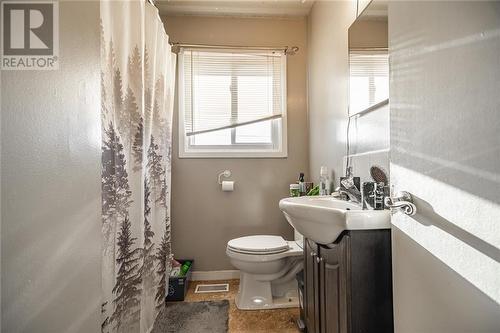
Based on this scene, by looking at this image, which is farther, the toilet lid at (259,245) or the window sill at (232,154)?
the window sill at (232,154)

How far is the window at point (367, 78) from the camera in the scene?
4.02 feet

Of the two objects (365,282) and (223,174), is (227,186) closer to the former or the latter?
(223,174)

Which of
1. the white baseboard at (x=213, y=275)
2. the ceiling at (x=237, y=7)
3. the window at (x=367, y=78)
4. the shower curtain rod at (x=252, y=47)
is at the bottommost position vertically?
the white baseboard at (x=213, y=275)

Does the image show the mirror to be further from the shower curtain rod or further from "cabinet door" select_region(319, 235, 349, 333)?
the shower curtain rod

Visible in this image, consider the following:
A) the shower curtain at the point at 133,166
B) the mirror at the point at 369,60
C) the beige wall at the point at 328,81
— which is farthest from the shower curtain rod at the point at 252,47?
the mirror at the point at 369,60

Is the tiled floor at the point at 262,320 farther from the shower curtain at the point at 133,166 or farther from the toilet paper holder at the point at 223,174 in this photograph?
the toilet paper holder at the point at 223,174

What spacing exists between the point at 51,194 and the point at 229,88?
192 cm

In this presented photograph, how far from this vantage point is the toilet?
170 centimetres

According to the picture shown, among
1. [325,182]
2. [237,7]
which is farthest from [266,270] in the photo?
[237,7]

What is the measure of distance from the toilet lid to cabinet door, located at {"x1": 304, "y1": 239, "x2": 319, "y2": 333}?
301 mm

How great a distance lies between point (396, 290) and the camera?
78 cm

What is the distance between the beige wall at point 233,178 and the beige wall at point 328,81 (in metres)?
0.16

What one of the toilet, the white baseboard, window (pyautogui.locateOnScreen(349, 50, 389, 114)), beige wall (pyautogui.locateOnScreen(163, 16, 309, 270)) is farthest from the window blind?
the white baseboard

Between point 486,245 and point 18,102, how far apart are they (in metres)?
1.09
